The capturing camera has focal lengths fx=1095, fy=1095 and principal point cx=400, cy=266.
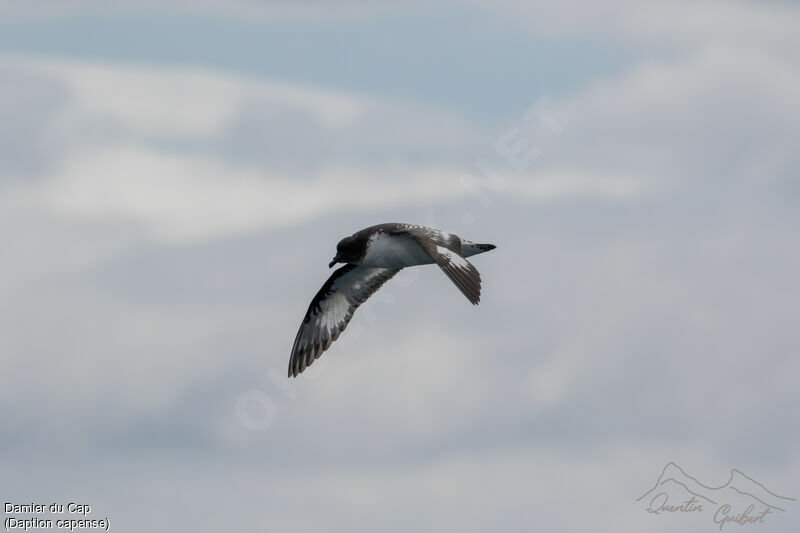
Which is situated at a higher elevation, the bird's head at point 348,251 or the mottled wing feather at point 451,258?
the bird's head at point 348,251

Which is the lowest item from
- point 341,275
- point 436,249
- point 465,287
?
point 465,287

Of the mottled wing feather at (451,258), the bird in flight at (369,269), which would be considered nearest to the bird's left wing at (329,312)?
the bird in flight at (369,269)

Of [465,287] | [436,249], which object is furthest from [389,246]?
[465,287]

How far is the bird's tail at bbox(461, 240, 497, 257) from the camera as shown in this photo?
29.8 m

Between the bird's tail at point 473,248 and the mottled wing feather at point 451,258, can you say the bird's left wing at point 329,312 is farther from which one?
the mottled wing feather at point 451,258

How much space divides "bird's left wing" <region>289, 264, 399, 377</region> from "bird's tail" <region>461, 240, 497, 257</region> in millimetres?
4549

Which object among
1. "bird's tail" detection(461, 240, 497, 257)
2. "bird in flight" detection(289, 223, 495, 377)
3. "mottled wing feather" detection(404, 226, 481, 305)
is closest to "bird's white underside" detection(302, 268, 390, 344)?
"bird in flight" detection(289, 223, 495, 377)

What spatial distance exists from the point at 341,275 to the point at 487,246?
5757 mm

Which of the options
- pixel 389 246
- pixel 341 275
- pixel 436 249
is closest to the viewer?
pixel 436 249

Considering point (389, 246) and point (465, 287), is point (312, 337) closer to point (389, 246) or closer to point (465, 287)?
point (389, 246)

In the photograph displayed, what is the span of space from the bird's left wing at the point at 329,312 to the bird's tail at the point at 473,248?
455 cm

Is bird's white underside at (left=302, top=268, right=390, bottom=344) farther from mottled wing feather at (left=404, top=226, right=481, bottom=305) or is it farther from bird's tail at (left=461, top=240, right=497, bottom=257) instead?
mottled wing feather at (left=404, top=226, right=481, bottom=305)

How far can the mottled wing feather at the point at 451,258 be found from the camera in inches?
1003

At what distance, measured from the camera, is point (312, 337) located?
113 ft
